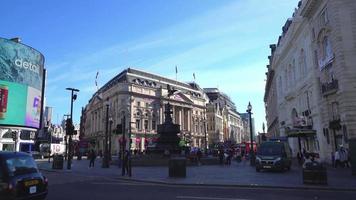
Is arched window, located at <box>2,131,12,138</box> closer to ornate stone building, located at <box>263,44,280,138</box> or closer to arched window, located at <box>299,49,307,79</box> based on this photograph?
ornate stone building, located at <box>263,44,280,138</box>

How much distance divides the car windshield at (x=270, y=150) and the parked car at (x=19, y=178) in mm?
20538

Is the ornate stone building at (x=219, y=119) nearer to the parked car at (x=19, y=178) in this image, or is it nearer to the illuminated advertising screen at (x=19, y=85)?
the illuminated advertising screen at (x=19, y=85)

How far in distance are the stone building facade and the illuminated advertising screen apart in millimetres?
48811

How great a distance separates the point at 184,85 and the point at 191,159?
89545 mm

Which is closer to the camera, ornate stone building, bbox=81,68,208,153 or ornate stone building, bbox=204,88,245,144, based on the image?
ornate stone building, bbox=81,68,208,153

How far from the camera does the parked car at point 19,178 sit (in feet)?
30.0

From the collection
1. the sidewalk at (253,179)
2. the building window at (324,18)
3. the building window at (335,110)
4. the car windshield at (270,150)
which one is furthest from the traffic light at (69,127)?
the building window at (324,18)

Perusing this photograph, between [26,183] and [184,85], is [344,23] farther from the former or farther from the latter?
[184,85]

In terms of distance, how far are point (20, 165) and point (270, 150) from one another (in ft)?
70.5

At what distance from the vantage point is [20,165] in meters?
10.1

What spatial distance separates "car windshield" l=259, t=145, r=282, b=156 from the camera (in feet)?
91.1

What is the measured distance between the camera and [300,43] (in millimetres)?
46906

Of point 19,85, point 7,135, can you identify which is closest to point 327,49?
point 19,85

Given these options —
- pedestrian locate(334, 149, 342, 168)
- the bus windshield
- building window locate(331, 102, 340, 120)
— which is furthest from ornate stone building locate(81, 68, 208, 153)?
pedestrian locate(334, 149, 342, 168)
